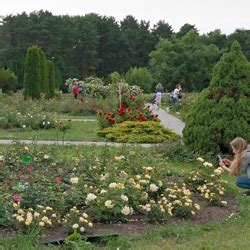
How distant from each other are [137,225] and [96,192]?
63cm

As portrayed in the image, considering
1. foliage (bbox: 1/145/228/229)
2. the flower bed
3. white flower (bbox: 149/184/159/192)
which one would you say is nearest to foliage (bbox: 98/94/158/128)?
the flower bed

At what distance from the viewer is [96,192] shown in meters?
6.33

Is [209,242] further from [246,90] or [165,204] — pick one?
[246,90]

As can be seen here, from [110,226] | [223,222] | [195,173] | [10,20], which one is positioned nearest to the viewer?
→ [110,226]

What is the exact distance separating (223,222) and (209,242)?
2.90 feet

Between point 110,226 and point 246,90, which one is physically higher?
point 246,90

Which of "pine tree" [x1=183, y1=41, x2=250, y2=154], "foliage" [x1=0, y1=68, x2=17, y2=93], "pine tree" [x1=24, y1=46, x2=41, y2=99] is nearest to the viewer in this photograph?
"pine tree" [x1=183, y1=41, x2=250, y2=154]

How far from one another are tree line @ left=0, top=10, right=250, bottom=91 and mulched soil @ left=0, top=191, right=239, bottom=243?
44.4 metres

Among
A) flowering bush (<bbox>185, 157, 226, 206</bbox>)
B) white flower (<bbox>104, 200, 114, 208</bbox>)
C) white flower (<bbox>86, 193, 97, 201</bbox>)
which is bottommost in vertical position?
flowering bush (<bbox>185, 157, 226, 206</bbox>)

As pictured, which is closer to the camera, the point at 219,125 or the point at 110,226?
the point at 110,226

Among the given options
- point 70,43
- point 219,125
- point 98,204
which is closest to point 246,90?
point 219,125

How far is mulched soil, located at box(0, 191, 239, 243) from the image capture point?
541 cm

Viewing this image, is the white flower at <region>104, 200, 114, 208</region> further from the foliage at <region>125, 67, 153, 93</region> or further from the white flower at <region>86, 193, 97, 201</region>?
the foliage at <region>125, 67, 153, 93</region>

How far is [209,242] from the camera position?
5.50 meters
